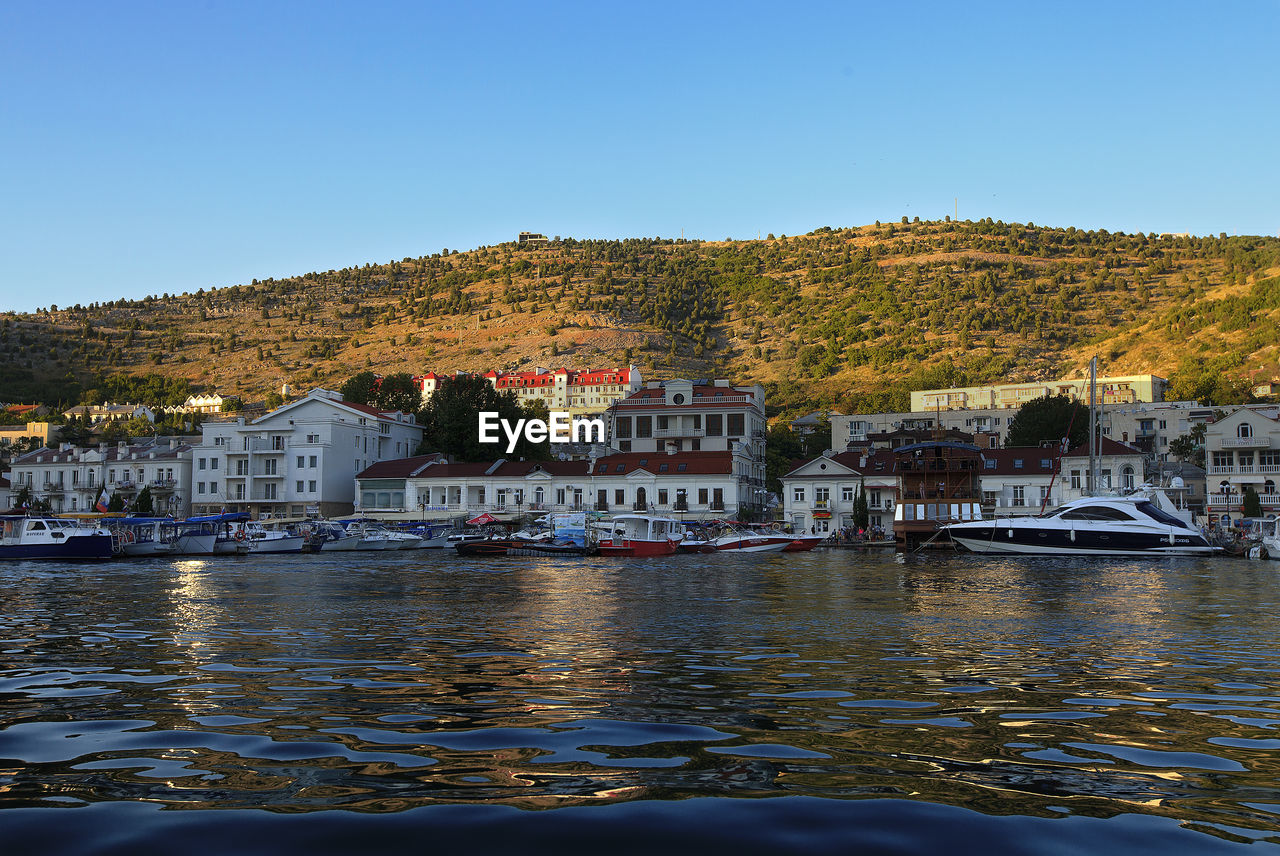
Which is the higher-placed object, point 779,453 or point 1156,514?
point 779,453

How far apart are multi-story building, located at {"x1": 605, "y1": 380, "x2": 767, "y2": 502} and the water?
233 feet

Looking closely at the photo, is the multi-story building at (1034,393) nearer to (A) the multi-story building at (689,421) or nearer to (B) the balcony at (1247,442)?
(A) the multi-story building at (689,421)

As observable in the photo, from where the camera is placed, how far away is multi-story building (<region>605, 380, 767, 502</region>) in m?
93.6

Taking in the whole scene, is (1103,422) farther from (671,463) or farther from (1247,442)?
(671,463)

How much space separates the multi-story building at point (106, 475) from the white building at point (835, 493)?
5245 centimetres

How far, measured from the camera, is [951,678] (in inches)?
500

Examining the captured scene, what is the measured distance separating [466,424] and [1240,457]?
62948mm

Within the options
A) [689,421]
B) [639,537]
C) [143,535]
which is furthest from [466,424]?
[639,537]

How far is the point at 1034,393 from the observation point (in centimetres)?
13525

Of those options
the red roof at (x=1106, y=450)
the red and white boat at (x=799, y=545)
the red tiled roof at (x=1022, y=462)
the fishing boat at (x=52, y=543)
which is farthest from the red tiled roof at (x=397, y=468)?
the red roof at (x=1106, y=450)

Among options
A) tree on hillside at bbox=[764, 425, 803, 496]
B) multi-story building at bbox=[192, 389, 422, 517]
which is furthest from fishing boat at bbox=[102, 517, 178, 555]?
tree on hillside at bbox=[764, 425, 803, 496]

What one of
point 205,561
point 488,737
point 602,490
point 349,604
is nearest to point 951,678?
point 488,737

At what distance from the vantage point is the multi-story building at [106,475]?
9169 cm

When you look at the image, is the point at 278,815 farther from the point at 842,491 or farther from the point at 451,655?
the point at 842,491
